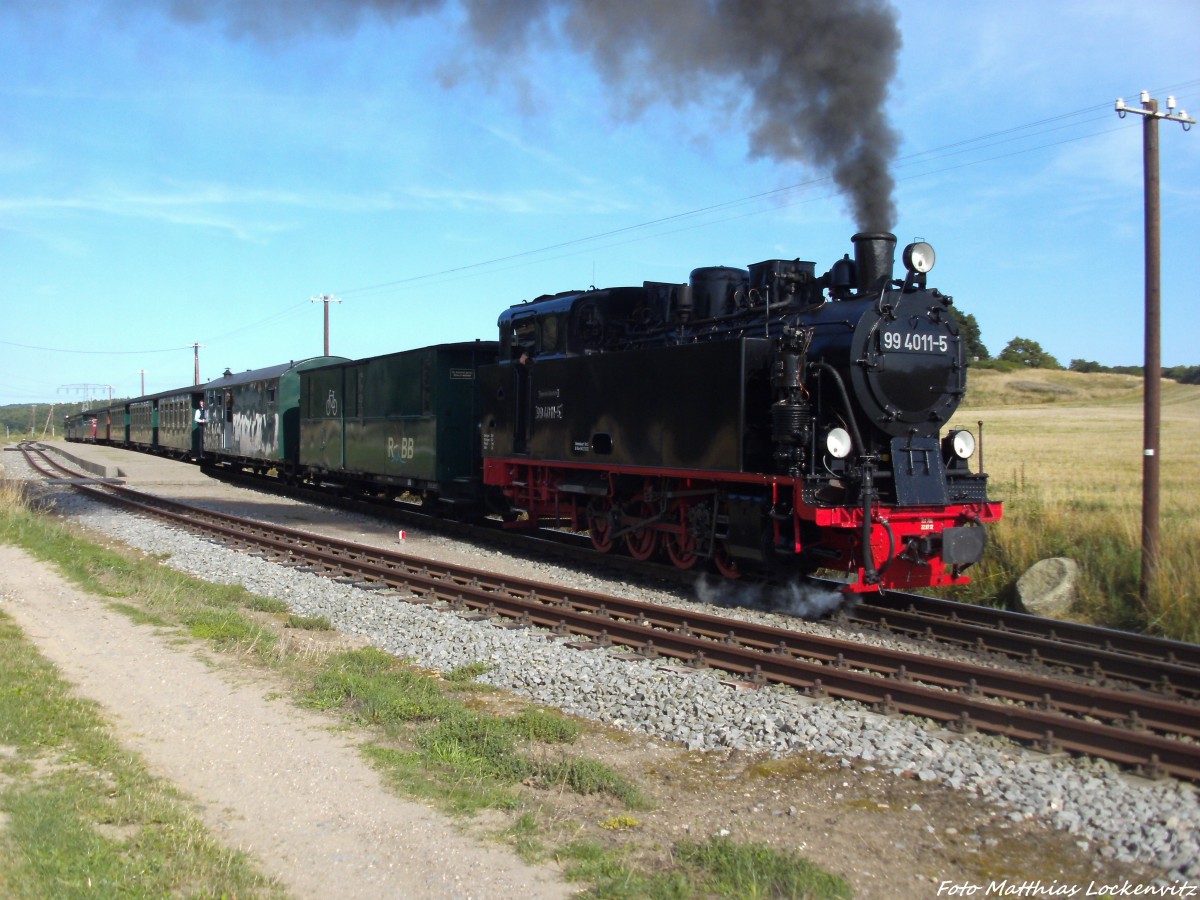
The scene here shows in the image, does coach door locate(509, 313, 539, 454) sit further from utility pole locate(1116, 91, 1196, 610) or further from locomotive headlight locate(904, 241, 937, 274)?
utility pole locate(1116, 91, 1196, 610)

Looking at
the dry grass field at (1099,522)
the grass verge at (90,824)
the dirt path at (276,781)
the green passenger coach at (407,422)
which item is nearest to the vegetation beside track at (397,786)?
the grass verge at (90,824)

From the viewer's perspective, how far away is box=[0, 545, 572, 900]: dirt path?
3.75 m

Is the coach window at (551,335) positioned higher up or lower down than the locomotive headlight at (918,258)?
lower down

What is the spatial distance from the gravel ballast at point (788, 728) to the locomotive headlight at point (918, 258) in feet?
14.8

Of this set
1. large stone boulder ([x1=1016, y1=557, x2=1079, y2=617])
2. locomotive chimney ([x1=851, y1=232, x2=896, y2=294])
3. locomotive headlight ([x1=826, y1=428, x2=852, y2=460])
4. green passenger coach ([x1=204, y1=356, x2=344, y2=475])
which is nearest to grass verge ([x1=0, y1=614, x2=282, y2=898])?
locomotive headlight ([x1=826, y1=428, x2=852, y2=460])

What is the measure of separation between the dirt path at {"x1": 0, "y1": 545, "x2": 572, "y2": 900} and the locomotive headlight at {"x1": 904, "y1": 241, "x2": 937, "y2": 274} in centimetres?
648

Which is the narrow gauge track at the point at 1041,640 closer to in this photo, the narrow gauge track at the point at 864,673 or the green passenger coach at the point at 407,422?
the narrow gauge track at the point at 864,673

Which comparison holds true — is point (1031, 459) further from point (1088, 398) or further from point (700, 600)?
point (1088, 398)

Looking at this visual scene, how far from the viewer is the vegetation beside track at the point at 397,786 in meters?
3.61

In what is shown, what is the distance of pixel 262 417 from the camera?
2464cm

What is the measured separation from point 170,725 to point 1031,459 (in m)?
22.6

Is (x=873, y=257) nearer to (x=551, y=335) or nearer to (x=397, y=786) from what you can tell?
(x=551, y=335)

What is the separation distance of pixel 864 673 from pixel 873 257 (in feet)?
14.8

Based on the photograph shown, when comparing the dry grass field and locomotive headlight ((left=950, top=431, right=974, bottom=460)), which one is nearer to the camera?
the dry grass field
